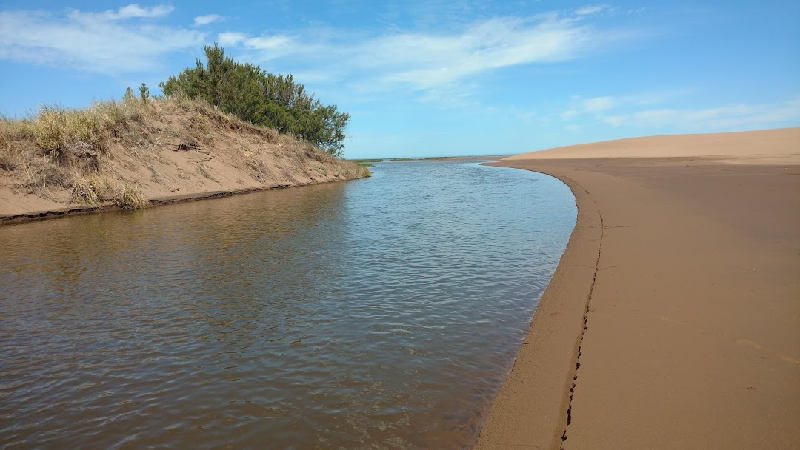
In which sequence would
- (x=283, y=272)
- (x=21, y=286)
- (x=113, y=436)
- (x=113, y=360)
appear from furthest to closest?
1. (x=283, y=272)
2. (x=21, y=286)
3. (x=113, y=360)
4. (x=113, y=436)

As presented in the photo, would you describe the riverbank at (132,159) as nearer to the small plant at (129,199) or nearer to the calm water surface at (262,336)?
the small plant at (129,199)

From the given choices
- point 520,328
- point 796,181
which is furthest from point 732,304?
point 796,181

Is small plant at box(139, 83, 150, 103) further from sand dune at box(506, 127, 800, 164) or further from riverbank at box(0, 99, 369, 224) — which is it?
sand dune at box(506, 127, 800, 164)

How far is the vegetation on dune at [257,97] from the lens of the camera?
36031 mm

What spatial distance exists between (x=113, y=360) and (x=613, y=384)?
5237 mm

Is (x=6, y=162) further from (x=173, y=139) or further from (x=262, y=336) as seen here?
(x=262, y=336)

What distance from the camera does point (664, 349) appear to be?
4.52 metres

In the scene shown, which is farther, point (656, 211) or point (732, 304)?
point (656, 211)

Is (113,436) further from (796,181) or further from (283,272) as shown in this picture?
(796,181)

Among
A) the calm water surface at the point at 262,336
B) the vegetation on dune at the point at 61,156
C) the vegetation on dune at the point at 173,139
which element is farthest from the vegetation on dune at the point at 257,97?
the calm water surface at the point at 262,336

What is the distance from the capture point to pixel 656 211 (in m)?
13.1

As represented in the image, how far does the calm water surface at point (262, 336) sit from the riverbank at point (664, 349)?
0.46 metres

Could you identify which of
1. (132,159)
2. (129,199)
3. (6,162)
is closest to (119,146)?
(132,159)

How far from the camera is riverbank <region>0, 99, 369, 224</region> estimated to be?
17250 millimetres
